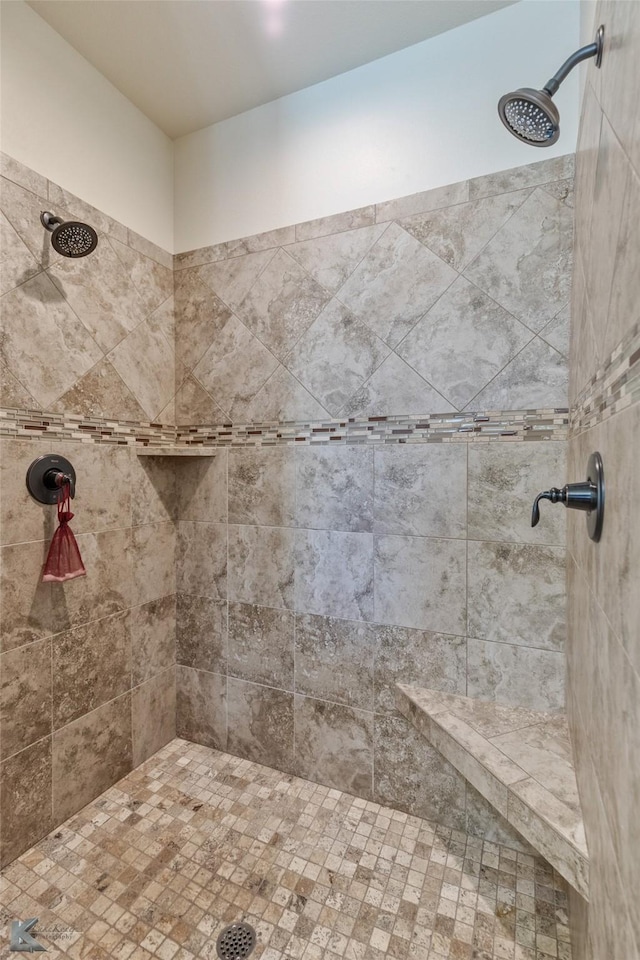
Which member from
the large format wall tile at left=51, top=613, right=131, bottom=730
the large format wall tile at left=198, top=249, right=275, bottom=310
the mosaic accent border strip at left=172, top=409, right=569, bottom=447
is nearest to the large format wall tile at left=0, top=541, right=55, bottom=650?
the large format wall tile at left=51, top=613, right=131, bottom=730

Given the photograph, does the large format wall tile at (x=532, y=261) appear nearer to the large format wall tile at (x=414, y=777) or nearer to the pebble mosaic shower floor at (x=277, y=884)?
the large format wall tile at (x=414, y=777)

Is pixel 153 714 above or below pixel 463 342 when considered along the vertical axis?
below

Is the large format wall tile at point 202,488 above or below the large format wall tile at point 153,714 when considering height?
above

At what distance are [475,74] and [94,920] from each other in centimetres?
279

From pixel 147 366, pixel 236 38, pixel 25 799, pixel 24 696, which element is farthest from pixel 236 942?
pixel 236 38

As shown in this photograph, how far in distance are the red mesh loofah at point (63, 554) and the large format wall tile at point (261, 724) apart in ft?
2.75

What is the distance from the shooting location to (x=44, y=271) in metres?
1.41

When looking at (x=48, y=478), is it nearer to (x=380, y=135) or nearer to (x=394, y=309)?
(x=394, y=309)

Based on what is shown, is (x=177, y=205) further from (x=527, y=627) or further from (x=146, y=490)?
(x=527, y=627)

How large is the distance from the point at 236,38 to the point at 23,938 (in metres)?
2.80

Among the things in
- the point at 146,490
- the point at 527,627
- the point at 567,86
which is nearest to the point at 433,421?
the point at 527,627

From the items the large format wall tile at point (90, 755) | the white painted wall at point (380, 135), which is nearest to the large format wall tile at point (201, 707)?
the large format wall tile at point (90, 755)

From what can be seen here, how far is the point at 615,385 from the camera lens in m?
0.66

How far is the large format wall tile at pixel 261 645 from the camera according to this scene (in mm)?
1705
